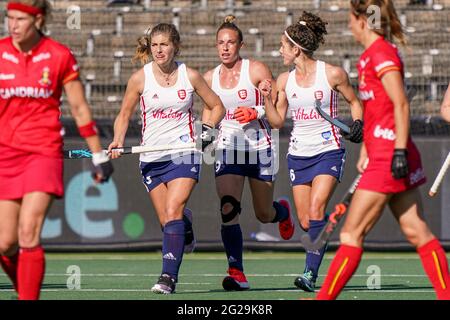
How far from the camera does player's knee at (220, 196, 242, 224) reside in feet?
35.8

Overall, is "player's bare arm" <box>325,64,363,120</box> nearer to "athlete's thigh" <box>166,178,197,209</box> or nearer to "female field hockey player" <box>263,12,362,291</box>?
"female field hockey player" <box>263,12,362,291</box>

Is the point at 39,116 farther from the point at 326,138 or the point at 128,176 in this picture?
the point at 128,176

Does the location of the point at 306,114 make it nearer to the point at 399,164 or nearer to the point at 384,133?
the point at 384,133

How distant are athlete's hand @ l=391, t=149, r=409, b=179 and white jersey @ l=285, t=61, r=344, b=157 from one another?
131 inches

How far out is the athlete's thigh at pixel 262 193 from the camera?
11133 mm

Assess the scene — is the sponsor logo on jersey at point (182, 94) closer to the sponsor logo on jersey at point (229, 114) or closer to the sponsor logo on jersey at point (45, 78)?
the sponsor logo on jersey at point (229, 114)

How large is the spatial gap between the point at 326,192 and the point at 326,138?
512 mm

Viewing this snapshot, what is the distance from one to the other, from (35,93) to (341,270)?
218 cm

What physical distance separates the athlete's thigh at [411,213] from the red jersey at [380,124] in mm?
106

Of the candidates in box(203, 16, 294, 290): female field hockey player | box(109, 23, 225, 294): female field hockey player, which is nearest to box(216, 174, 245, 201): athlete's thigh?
box(203, 16, 294, 290): female field hockey player

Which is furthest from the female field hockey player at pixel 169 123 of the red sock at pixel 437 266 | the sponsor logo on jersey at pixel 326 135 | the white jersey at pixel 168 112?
the red sock at pixel 437 266

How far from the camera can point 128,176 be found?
50.7 ft

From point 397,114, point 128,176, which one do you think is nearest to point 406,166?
point 397,114

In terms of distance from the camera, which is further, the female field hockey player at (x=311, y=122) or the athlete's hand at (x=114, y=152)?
the female field hockey player at (x=311, y=122)
